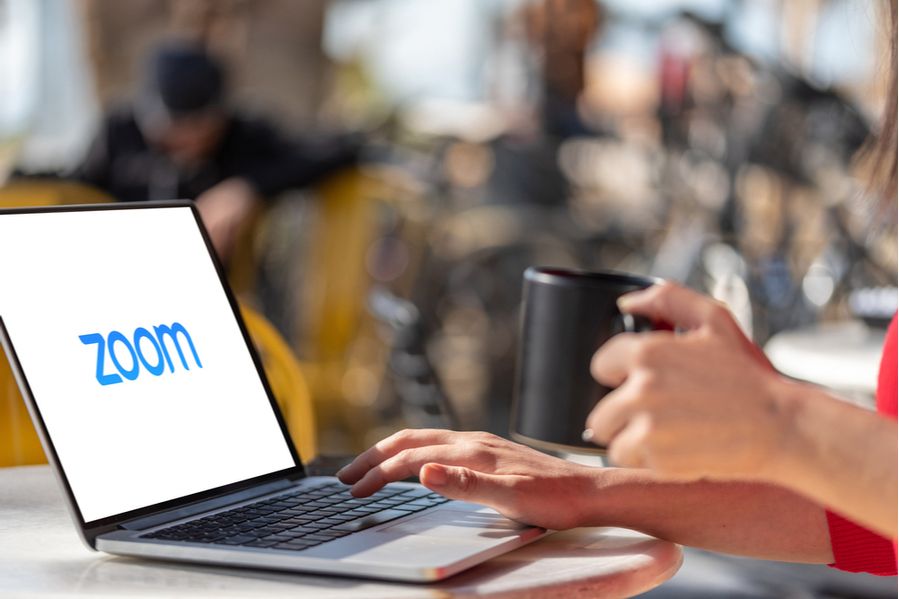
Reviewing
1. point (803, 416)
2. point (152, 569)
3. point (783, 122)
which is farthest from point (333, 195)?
point (803, 416)

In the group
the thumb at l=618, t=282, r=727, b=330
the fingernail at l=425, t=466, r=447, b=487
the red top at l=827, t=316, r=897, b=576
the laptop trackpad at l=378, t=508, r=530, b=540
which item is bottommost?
the red top at l=827, t=316, r=897, b=576

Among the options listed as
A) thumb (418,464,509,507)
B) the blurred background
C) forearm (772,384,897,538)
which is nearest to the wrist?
forearm (772,384,897,538)

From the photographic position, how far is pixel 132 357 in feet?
3.66

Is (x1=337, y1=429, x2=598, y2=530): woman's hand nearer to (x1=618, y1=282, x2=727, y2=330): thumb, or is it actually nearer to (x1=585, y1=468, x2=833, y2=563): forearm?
(x1=585, y1=468, x2=833, y2=563): forearm

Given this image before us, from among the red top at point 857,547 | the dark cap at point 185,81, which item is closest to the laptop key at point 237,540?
the red top at point 857,547

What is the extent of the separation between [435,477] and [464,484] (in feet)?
0.08

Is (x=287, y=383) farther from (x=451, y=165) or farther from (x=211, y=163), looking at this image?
(x=451, y=165)

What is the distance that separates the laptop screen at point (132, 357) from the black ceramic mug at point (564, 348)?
25 cm

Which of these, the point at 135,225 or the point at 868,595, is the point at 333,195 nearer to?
the point at 868,595

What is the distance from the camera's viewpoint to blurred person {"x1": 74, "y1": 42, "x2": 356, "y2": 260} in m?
4.21

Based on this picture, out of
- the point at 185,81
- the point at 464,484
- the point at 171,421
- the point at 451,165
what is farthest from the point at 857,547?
the point at 451,165

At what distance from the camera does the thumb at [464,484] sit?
102 centimetres

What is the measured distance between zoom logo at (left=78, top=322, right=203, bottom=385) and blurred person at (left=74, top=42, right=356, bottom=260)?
2996mm

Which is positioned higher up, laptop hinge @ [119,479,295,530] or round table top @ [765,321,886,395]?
laptop hinge @ [119,479,295,530]
